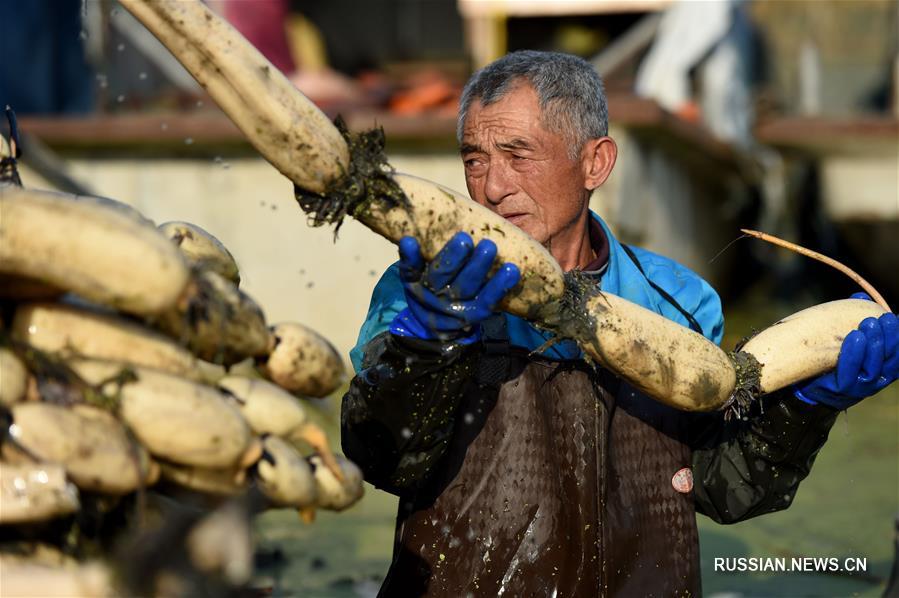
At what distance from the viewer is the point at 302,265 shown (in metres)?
7.77

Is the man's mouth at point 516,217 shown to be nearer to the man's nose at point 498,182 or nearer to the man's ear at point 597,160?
the man's nose at point 498,182

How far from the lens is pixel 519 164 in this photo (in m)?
3.05

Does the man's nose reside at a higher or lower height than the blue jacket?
higher

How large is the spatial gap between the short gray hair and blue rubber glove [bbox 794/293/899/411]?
2.67 feet

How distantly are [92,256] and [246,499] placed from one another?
0.46 metres

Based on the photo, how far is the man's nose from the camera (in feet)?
9.93

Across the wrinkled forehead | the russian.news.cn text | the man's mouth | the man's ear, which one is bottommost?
the russian.news.cn text

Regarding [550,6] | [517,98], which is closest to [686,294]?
[517,98]

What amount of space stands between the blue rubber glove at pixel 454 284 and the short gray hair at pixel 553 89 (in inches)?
26.0

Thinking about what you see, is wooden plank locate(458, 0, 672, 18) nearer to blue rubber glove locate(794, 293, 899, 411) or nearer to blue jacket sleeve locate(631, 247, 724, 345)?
blue jacket sleeve locate(631, 247, 724, 345)

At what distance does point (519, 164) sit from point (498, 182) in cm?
7

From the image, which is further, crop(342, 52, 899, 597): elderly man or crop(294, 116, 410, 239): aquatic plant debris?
crop(342, 52, 899, 597): elderly man

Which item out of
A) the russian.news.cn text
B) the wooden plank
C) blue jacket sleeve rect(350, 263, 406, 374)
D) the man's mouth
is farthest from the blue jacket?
the wooden plank

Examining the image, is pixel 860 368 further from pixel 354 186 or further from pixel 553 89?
pixel 354 186
